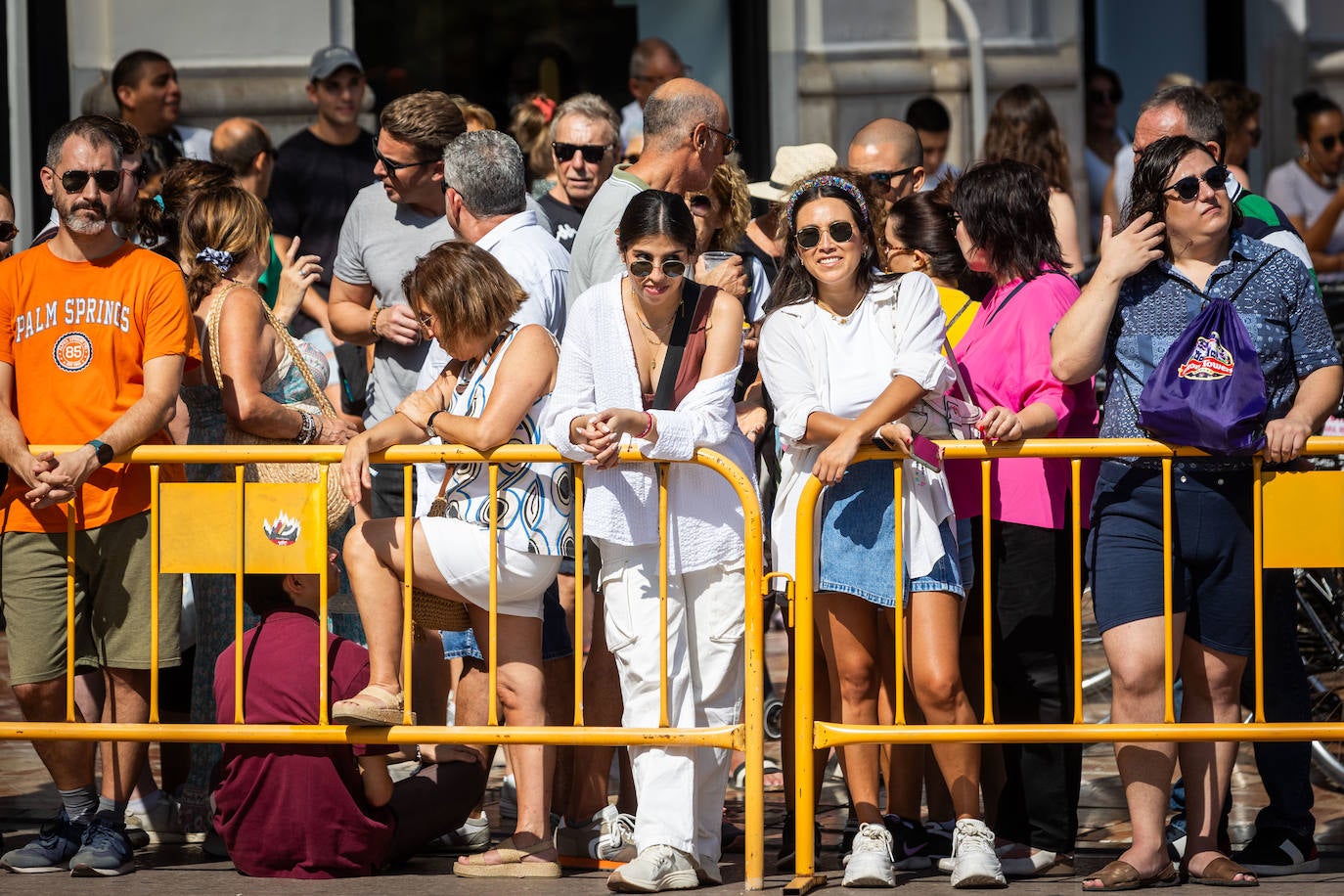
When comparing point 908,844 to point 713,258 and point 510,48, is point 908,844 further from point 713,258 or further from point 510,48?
point 510,48

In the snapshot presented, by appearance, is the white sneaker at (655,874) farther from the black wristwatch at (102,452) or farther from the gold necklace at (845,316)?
the black wristwatch at (102,452)

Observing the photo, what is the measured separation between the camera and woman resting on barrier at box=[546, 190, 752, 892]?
5910mm

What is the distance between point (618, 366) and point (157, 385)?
1520 mm

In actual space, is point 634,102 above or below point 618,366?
above

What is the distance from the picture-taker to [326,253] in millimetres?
9406

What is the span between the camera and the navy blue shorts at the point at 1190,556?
582 cm

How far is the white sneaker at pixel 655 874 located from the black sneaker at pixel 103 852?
159cm

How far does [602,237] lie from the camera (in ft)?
21.6

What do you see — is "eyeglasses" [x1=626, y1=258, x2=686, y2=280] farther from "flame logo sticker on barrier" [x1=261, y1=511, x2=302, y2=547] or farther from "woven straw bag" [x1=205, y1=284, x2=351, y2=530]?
"flame logo sticker on barrier" [x1=261, y1=511, x2=302, y2=547]

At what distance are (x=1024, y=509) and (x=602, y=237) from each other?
168 centimetres

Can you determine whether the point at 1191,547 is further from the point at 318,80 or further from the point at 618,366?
the point at 318,80

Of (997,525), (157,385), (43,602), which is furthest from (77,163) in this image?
(997,525)

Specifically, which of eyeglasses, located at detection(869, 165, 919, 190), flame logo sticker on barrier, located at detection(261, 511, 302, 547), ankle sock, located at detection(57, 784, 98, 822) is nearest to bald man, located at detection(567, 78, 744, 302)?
eyeglasses, located at detection(869, 165, 919, 190)

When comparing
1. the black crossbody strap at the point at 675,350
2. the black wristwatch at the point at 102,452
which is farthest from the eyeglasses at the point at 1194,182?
the black wristwatch at the point at 102,452
